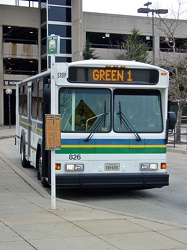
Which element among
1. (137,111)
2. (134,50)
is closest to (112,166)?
(137,111)

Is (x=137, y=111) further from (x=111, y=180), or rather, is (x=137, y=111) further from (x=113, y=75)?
(x=111, y=180)

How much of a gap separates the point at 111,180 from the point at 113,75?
7.81 feet

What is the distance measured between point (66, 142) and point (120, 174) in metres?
1.42

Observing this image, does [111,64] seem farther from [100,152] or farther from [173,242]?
[173,242]

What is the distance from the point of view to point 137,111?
34.3 ft

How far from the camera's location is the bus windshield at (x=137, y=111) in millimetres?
10398

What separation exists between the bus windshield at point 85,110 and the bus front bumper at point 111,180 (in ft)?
3.42

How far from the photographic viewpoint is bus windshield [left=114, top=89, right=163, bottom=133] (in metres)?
10.4

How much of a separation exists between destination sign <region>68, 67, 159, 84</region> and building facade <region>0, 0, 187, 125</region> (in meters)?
33.9

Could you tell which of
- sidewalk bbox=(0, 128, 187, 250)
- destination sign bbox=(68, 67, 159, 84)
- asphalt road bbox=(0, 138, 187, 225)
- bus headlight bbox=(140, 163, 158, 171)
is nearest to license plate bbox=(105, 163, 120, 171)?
bus headlight bbox=(140, 163, 158, 171)

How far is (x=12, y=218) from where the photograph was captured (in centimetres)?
782

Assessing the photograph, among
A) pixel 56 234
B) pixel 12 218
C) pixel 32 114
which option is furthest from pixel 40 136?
pixel 56 234

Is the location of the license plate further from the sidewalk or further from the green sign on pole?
the green sign on pole

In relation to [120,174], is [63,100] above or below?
above
